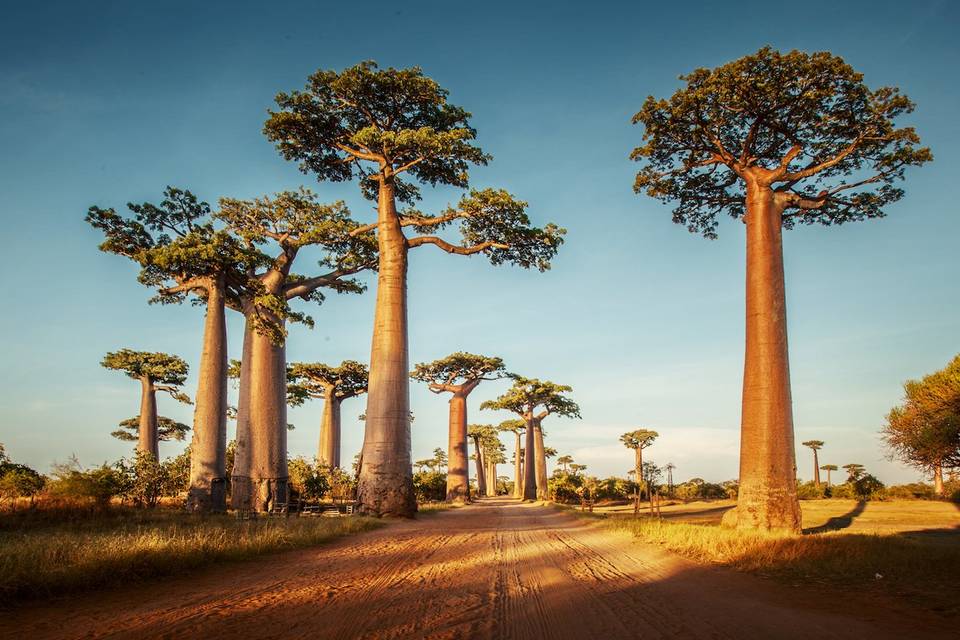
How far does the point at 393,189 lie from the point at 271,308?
6019 millimetres

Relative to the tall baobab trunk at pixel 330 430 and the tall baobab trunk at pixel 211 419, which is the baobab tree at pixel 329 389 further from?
the tall baobab trunk at pixel 211 419

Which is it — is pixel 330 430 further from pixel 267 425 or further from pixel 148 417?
pixel 267 425

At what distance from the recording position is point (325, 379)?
35562 mm

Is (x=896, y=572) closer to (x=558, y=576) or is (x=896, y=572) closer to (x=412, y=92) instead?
(x=558, y=576)

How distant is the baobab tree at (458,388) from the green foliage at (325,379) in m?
4.49

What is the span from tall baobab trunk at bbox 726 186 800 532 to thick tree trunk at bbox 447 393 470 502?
2699cm

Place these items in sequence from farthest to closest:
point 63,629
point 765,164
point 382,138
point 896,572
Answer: point 382,138 → point 765,164 → point 896,572 → point 63,629

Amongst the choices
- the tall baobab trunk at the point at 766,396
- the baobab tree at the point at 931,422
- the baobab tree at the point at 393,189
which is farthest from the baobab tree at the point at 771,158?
the baobab tree at the point at 931,422

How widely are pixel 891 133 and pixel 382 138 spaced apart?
1404cm

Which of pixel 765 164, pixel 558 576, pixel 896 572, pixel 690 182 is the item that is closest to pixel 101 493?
pixel 558 576

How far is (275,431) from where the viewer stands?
1962 cm

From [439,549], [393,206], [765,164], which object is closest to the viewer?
[439,549]

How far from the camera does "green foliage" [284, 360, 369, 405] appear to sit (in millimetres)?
34312

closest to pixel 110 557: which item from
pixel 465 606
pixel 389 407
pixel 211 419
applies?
pixel 465 606
